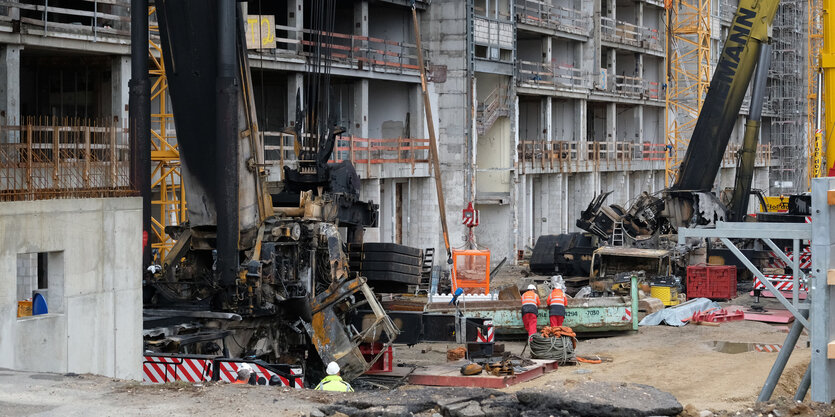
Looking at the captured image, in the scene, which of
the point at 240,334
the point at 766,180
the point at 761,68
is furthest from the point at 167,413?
the point at 766,180

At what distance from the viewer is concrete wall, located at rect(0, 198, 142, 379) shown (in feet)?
46.6

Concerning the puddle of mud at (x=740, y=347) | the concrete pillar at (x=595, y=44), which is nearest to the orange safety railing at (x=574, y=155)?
the concrete pillar at (x=595, y=44)

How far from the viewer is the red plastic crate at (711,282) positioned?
101 feet

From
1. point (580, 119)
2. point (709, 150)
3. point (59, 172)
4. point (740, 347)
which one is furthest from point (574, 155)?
point (59, 172)

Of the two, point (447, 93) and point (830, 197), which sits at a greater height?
point (447, 93)

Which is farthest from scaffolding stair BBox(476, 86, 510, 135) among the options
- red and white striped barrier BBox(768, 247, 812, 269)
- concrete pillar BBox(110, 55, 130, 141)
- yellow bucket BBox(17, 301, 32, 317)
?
yellow bucket BBox(17, 301, 32, 317)

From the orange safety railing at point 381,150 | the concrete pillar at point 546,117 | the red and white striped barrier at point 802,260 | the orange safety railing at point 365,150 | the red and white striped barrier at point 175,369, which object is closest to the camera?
the red and white striped barrier at point 175,369

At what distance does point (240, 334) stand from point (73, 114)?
1796 centimetres

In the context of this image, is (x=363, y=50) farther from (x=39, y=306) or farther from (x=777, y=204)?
(x=39, y=306)

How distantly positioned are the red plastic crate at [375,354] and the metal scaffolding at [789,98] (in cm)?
6015

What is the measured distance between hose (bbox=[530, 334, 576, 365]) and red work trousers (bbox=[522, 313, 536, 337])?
130 cm

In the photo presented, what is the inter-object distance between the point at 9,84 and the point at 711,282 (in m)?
18.3

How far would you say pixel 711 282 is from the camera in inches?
1211

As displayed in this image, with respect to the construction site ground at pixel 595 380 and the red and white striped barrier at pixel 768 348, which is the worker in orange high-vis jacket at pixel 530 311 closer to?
the construction site ground at pixel 595 380
